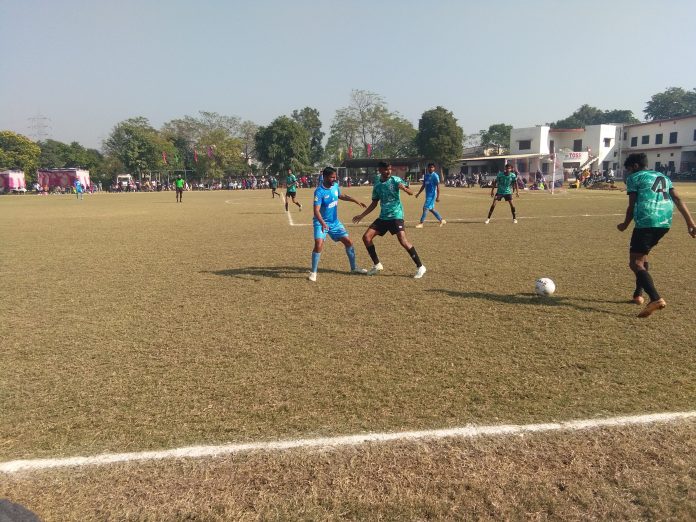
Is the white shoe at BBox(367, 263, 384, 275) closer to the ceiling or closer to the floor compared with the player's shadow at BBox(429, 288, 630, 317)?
closer to the ceiling

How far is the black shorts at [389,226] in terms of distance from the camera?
761 centimetres

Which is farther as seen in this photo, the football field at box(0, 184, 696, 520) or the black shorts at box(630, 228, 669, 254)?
the black shorts at box(630, 228, 669, 254)

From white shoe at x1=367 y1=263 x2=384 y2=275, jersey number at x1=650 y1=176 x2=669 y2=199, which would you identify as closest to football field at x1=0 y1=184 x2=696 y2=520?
white shoe at x1=367 y1=263 x2=384 y2=275

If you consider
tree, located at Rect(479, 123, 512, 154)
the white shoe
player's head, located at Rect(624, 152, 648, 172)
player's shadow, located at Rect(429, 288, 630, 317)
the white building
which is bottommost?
player's shadow, located at Rect(429, 288, 630, 317)

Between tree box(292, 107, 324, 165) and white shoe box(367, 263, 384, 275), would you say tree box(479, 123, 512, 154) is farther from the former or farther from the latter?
white shoe box(367, 263, 384, 275)

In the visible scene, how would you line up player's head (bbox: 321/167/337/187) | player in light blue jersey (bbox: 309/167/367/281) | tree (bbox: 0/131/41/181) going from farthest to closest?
tree (bbox: 0/131/41/181)
player in light blue jersey (bbox: 309/167/367/281)
player's head (bbox: 321/167/337/187)

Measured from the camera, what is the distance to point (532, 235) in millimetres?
12281

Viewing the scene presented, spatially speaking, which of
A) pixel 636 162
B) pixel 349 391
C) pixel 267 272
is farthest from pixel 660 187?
pixel 267 272

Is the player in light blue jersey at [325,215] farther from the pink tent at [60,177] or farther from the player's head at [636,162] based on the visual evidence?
the pink tent at [60,177]

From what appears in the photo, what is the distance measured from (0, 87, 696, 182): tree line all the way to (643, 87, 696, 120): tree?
153ft

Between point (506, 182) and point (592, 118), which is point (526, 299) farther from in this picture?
point (592, 118)

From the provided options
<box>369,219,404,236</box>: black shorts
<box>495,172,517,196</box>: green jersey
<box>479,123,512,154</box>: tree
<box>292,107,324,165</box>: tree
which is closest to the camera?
<box>369,219,404,236</box>: black shorts

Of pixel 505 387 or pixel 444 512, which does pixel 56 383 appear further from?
pixel 505 387

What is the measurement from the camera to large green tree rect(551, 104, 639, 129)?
12456 cm
